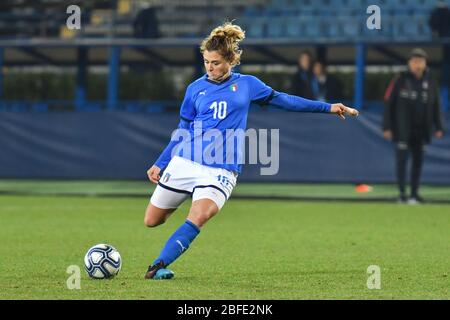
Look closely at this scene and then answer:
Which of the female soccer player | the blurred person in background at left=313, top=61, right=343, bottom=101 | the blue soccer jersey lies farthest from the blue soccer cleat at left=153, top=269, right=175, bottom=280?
the blurred person in background at left=313, top=61, right=343, bottom=101

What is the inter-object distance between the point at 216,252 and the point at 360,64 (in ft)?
41.9

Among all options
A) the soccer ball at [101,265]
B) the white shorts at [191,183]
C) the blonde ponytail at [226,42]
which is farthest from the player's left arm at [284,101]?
the soccer ball at [101,265]

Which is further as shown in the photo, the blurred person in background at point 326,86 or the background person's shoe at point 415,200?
the blurred person in background at point 326,86

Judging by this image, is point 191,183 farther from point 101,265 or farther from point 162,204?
point 101,265

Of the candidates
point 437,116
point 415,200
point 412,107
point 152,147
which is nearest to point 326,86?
point 152,147

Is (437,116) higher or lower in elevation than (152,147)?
higher

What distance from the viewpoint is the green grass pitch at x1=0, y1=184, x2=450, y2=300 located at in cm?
781

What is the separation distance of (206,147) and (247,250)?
2.70m

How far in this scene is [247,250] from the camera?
436 inches

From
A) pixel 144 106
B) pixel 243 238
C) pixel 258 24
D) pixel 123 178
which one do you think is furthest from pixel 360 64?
pixel 243 238

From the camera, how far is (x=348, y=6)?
87.5 ft

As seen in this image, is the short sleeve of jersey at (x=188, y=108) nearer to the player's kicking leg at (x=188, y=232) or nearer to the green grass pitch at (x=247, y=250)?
the player's kicking leg at (x=188, y=232)

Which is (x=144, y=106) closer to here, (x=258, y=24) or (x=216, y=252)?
(x=258, y=24)

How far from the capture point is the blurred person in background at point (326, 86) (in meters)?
20.8
